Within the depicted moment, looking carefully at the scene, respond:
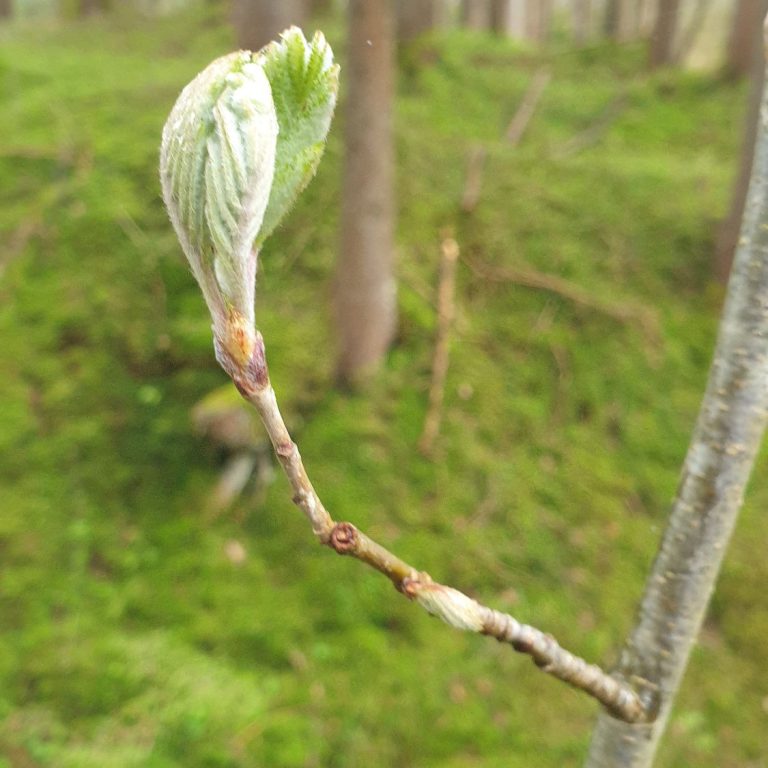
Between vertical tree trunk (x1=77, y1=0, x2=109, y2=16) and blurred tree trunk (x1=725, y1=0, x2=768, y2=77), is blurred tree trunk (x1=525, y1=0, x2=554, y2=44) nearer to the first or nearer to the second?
blurred tree trunk (x1=725, y1=0, x2=768, y2=77)

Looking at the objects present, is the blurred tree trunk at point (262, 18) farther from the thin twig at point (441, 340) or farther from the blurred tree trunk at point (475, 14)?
the blurred tree trunk at point (475, 14)

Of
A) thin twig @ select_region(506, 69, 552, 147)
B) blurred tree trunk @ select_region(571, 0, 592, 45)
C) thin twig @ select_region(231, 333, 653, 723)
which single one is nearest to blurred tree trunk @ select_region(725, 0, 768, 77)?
thin twig @ select_region(506, 69, 552, 147)

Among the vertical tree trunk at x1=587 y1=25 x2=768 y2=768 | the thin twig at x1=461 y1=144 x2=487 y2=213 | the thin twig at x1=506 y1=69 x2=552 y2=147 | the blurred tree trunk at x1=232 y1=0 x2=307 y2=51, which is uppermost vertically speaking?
the blurred tree trunk at x1=232 y1=0 x2=307 y2=51

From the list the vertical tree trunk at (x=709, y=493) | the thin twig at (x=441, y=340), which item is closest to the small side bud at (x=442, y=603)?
the vertical tree trunk at (x=709, y=493)

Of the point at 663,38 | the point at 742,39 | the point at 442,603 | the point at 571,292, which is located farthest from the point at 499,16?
the point at 442,603

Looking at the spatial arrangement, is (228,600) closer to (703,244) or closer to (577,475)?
(577,475)

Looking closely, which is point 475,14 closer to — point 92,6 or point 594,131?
point 594,131

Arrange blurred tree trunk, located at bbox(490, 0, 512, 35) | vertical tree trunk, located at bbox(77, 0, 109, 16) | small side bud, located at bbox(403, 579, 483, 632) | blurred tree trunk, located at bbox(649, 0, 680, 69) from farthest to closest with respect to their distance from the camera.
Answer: vertical tree trunk, located at bbox(77, 0, 109, 16)
blurred tree trunk, located at bbox(490, 0, 512, 35)
blurred tree trunk, located at bbox(649, 0, 680, 69)
small side bud, located at bbox(403, 579, 483, 632)

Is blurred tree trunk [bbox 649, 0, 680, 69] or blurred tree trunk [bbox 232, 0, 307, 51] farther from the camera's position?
blurred tree trunk [bbox 649, 0, 680, 69]
